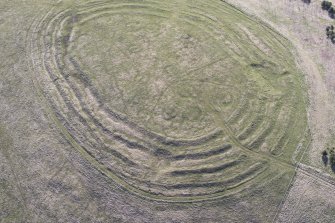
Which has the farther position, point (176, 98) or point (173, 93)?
point (173, 93)

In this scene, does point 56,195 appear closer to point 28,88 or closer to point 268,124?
point 28,88

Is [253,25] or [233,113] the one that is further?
[253,25]

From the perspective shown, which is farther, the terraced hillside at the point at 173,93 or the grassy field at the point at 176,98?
the terraced hillside at the point at 173,93

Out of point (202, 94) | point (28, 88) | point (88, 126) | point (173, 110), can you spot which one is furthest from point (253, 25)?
point (28, 88)

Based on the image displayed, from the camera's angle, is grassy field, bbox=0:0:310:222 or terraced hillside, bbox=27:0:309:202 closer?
grassy field, bbox=0:0:310:222
